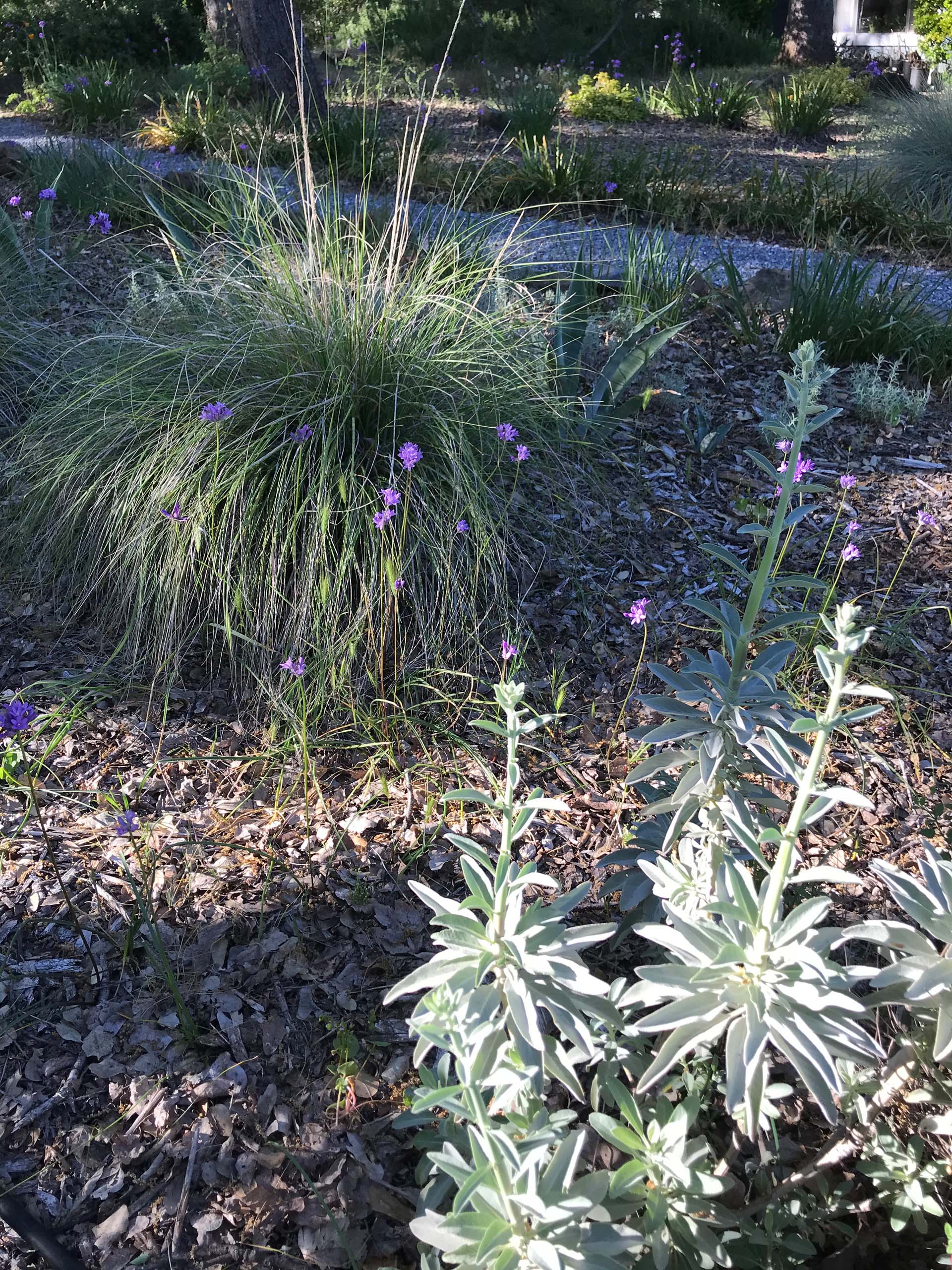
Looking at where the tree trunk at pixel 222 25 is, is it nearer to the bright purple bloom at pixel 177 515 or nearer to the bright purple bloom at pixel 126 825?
the bright purple bloom at pixel 177 515

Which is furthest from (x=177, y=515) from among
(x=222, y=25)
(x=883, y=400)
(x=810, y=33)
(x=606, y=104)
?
(x=810, y=33)

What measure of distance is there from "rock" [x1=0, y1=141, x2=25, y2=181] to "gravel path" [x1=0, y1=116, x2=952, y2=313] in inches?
9.5

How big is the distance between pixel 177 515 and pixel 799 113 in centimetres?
953

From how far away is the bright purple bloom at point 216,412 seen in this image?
234cm

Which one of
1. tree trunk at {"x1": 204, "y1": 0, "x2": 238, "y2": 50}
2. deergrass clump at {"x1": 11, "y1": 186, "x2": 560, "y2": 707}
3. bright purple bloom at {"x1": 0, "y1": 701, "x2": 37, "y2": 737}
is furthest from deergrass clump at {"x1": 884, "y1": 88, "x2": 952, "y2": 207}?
bright purple bloom at {"x1": 0, "y1": 701, "x2": 37, "y2": 737}

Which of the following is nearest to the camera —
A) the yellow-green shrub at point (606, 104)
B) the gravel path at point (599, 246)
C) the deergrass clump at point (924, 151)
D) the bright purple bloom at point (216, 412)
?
the bright purple bloom at point (216, 412)

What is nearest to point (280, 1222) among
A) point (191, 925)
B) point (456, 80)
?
point (191, 925)

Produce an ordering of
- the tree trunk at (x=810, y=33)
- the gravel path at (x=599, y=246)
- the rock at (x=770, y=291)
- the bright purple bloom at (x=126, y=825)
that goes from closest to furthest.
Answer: the bright purple bloom at (x=126, y=825)
the rock at (x=770, y=291)
the gravel path at (x=599, y=246)
the tree trunk at (x=810, y=33)

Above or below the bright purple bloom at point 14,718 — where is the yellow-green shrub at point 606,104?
above

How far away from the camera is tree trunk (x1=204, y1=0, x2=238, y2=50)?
30.9ft

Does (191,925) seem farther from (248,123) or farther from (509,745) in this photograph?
(248,123)

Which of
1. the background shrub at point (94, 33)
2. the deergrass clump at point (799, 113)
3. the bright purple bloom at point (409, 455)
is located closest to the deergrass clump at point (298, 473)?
the bright purple bloom at point (409, 455)

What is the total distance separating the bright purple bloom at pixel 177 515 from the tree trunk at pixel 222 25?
9.06 m

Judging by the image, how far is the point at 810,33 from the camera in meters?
13.8
